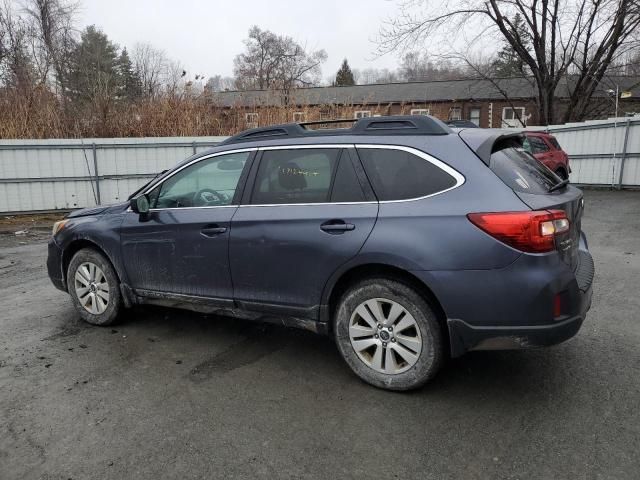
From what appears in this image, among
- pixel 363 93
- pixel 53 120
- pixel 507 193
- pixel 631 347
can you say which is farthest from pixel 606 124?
pixel 363 93

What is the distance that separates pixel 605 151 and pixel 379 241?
1583 centimetres

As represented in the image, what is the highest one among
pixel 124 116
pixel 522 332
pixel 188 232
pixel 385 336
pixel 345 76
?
pixel 345 76

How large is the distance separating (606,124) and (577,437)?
15971 millimetres

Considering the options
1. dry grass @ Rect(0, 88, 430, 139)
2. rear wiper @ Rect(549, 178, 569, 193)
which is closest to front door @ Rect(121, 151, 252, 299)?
rear wiper @ Rect(549, 178, 569, 193)

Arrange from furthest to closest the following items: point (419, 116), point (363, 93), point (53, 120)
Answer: point (363, 93) < point (53, 120) < point (419, 116)

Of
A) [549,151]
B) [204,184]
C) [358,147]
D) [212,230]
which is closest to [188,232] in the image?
[212,230]

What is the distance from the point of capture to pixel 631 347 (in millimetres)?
3975

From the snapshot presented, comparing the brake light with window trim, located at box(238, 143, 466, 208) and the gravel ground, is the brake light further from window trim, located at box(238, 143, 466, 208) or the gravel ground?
the gravel ground

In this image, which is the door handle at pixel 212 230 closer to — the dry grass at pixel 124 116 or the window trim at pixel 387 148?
the window trim at pixel 387 148

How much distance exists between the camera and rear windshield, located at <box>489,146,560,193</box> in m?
3.17

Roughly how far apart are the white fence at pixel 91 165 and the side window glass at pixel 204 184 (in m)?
10.1

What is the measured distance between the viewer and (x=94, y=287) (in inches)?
191

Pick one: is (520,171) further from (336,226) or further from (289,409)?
(289,409)

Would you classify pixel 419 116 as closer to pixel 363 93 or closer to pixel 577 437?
pixel 577 437
